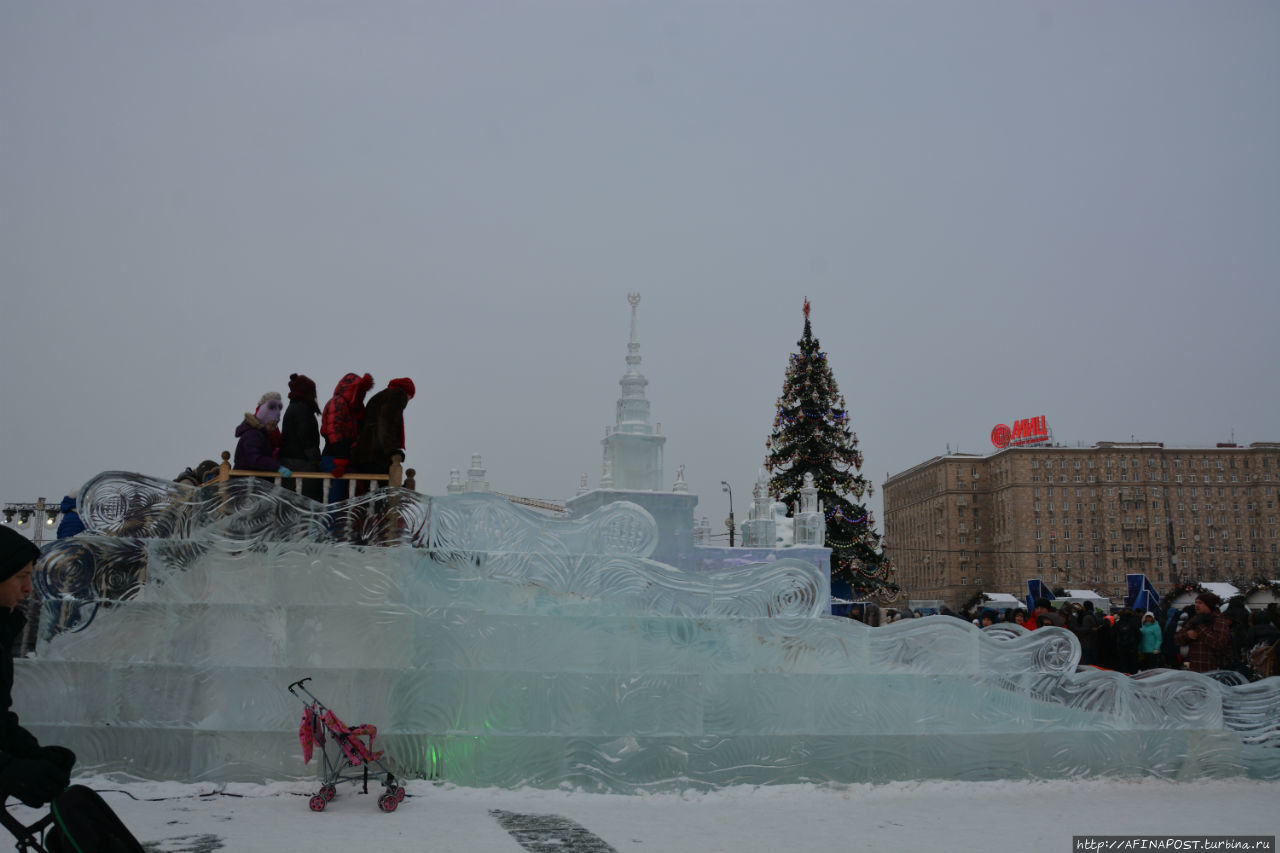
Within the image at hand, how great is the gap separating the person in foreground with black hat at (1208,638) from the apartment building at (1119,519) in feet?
297

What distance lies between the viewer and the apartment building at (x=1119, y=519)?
98.3m

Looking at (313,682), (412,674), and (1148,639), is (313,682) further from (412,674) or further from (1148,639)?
(1148,639)

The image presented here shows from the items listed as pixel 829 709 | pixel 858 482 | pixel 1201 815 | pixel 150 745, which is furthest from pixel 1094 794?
pixel 858 482

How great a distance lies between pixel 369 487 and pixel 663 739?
376cm

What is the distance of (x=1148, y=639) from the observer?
13.5 metres

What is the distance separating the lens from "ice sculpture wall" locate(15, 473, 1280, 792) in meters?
8.51

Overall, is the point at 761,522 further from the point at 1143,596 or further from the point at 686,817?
the point at 686,817

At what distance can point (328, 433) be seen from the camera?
9.91 metres

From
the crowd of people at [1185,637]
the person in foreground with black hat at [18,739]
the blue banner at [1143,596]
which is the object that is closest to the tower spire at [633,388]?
the crowd of people at [1185,637]

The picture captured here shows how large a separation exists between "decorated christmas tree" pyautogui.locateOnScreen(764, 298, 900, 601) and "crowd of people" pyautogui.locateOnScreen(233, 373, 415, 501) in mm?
23716

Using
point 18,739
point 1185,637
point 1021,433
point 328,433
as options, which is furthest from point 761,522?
point 1021,433

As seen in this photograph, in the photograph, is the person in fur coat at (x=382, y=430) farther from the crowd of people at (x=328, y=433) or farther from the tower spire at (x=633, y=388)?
the tower spire at (x=633, y=388)

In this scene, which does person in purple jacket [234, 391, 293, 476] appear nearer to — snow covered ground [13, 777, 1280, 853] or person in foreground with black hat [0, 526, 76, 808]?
snow covered ground [13, 777, 1280, 853]

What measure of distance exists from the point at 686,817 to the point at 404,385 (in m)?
4.86
